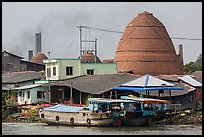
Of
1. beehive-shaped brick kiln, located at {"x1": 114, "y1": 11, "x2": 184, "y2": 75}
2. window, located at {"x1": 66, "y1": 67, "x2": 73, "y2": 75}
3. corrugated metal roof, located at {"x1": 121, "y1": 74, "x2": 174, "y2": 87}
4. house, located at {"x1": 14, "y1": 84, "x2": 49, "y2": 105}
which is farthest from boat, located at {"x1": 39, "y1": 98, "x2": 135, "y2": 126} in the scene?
beehive-shaped brick kiln, located at {"x1": 114, "y1": 11, "x2": 184, "y2": 75}

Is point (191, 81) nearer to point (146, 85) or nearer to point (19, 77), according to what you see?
point (146, 85)

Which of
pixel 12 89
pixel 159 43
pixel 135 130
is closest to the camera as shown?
pixel 135 130

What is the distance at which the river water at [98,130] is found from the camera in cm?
2848

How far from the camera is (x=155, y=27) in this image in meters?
55.8

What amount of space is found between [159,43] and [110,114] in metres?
23.9

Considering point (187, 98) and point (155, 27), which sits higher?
point (155, 27)

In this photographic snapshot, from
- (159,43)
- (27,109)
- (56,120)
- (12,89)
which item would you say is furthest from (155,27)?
(56,120)

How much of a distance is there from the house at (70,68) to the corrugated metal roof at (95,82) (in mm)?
1815

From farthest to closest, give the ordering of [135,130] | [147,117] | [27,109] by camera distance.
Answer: [27,109], [147,117], [135,130]

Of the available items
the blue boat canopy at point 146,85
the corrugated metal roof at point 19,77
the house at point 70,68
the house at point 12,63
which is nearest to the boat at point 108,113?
the blue boat canopy at point 146,85

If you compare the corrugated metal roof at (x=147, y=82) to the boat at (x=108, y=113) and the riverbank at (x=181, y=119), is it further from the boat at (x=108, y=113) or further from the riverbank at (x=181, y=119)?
the boat at (x=108, y=113)

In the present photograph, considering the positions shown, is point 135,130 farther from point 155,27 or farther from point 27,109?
point 155,27

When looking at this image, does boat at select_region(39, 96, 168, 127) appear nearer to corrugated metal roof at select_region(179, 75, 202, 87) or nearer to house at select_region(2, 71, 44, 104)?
corrugated metal roof at select_region(179, 75, 202, 87)

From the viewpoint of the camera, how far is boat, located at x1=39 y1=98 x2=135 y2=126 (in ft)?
106
